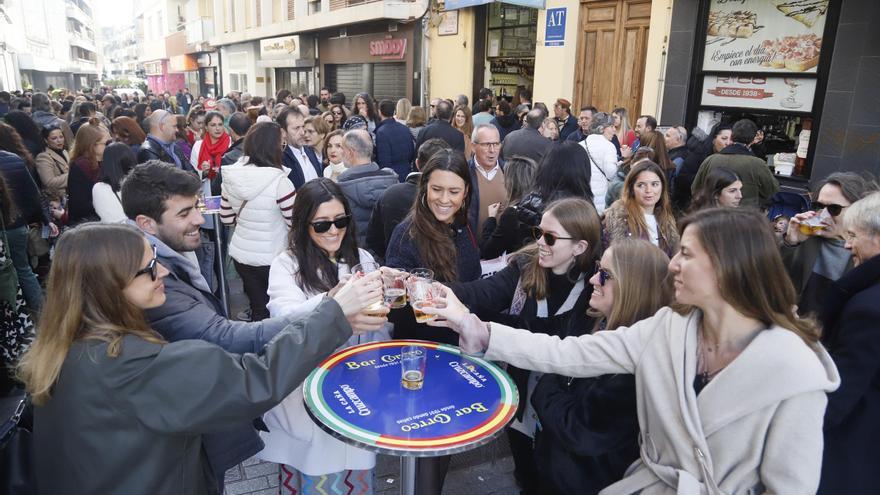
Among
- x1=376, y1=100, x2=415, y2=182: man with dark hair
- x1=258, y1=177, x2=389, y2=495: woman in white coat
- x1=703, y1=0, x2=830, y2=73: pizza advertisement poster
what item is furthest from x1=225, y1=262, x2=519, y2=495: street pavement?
x1=703, y1=0, x2=830, y2=73: pizza advertisement poster

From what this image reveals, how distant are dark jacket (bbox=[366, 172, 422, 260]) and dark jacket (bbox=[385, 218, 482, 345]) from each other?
2.28ft

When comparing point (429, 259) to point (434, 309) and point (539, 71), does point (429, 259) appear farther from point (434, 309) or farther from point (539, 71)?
point (539, 71)

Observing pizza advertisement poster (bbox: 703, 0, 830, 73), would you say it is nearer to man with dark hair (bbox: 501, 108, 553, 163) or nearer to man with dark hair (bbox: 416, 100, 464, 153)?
man with dark hair (bbox: 501, 108, 553, 163)

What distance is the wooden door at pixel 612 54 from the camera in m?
9.52

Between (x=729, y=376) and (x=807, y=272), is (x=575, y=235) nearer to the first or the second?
(x=729, y=376)

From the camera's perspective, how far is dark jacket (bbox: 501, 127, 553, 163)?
6.23m

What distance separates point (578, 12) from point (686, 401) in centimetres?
1001

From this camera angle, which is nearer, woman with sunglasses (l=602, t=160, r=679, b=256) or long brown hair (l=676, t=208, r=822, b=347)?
long brown hair (l=676, t=208, r=822, b=347)

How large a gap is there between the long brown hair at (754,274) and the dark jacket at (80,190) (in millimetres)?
5685

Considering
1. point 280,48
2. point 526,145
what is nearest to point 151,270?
point 526,145

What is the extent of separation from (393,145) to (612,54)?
5049mm

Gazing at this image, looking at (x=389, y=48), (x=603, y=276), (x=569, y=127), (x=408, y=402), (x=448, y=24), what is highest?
(x=448, y=24)

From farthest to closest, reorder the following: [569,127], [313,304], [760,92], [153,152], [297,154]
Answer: [569,127], [760,92], [153,152], [297,154], [313,304]

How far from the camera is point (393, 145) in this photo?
727cm
